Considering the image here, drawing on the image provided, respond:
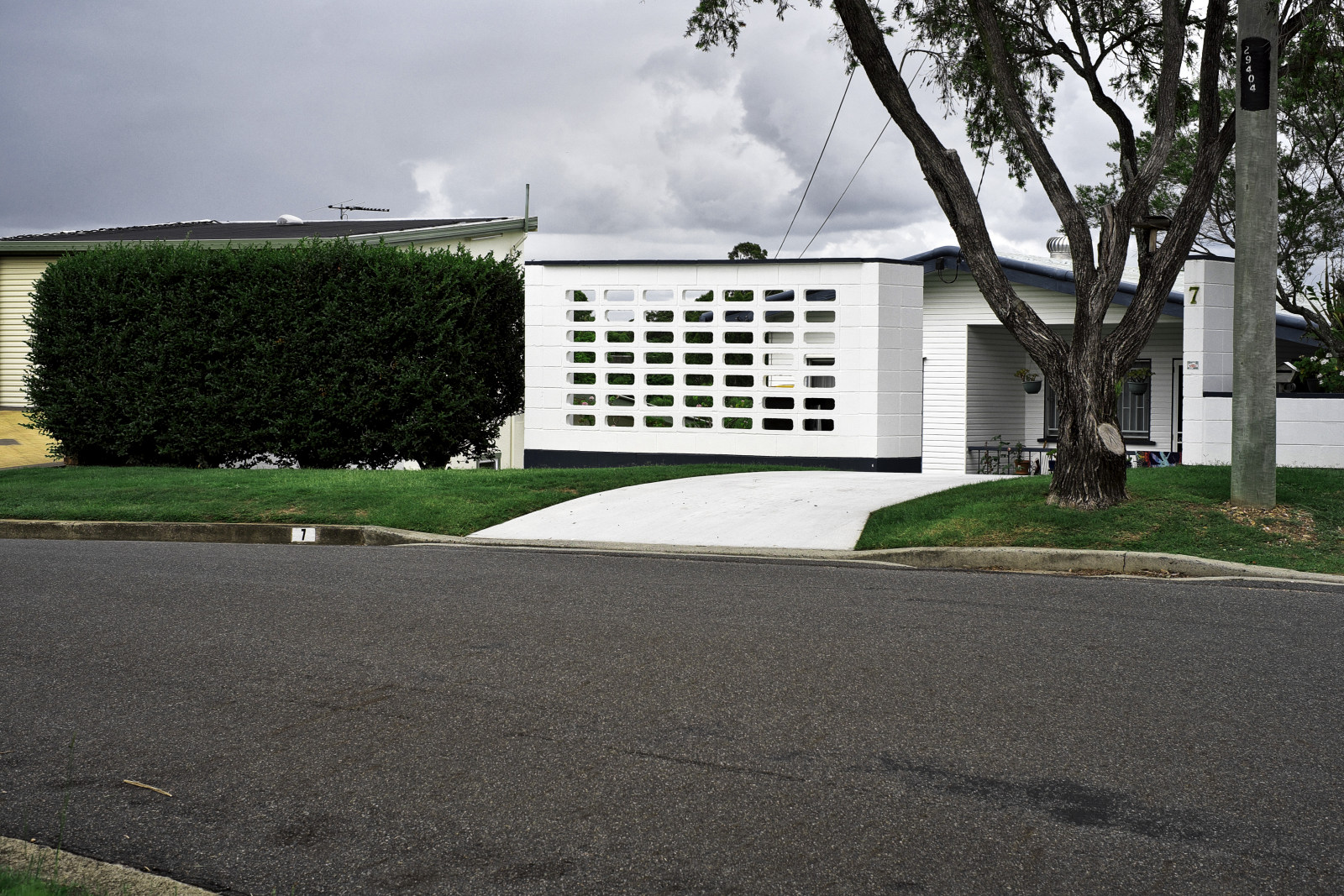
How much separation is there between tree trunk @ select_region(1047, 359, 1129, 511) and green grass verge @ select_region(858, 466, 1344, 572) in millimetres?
206

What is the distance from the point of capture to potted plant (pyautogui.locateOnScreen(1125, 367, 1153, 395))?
71.3ft

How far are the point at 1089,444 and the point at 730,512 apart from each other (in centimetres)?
382

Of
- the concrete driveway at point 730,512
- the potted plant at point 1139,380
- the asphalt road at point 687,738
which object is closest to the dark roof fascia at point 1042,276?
the potted plant at point 1139,380

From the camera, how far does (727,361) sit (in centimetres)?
1803

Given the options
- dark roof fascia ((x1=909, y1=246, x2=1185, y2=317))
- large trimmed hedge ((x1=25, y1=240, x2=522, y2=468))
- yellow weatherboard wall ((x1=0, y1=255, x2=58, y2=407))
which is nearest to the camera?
large trimmed hedge ((x1=25, y1=240, x2=522, y2=468))

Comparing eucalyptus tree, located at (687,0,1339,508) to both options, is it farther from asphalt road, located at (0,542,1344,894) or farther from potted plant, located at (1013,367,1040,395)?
potted plant, located at (1013,367,1040,395)

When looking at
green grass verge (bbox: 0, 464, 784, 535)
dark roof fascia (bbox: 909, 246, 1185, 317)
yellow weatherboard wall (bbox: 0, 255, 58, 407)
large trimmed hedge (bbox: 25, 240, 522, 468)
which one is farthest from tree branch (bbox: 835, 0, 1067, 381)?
yellow weatherboard wall (bbox: 0, 255, 58, 407)

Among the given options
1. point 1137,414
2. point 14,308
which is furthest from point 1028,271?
point 14,308

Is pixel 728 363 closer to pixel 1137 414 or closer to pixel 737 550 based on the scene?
pixel 737 550

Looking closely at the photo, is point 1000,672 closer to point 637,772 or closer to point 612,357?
point 637,772

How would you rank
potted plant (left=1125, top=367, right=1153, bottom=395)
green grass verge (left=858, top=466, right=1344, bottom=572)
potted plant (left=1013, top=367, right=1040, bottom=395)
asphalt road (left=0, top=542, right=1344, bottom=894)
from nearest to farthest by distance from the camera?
asphalt road (left=0, top=542, right=1344, bottom=894)
green grass verge (left=858, top=466, right=1344, bottom=572)
potted plant (left=1125, top=367, right=1153, bottom=395)
potted plant (left=1013, top=367, right=1040, bottom=395)

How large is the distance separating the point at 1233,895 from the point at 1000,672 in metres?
2.48

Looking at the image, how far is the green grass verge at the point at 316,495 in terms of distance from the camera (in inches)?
496

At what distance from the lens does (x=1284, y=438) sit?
566 inches
